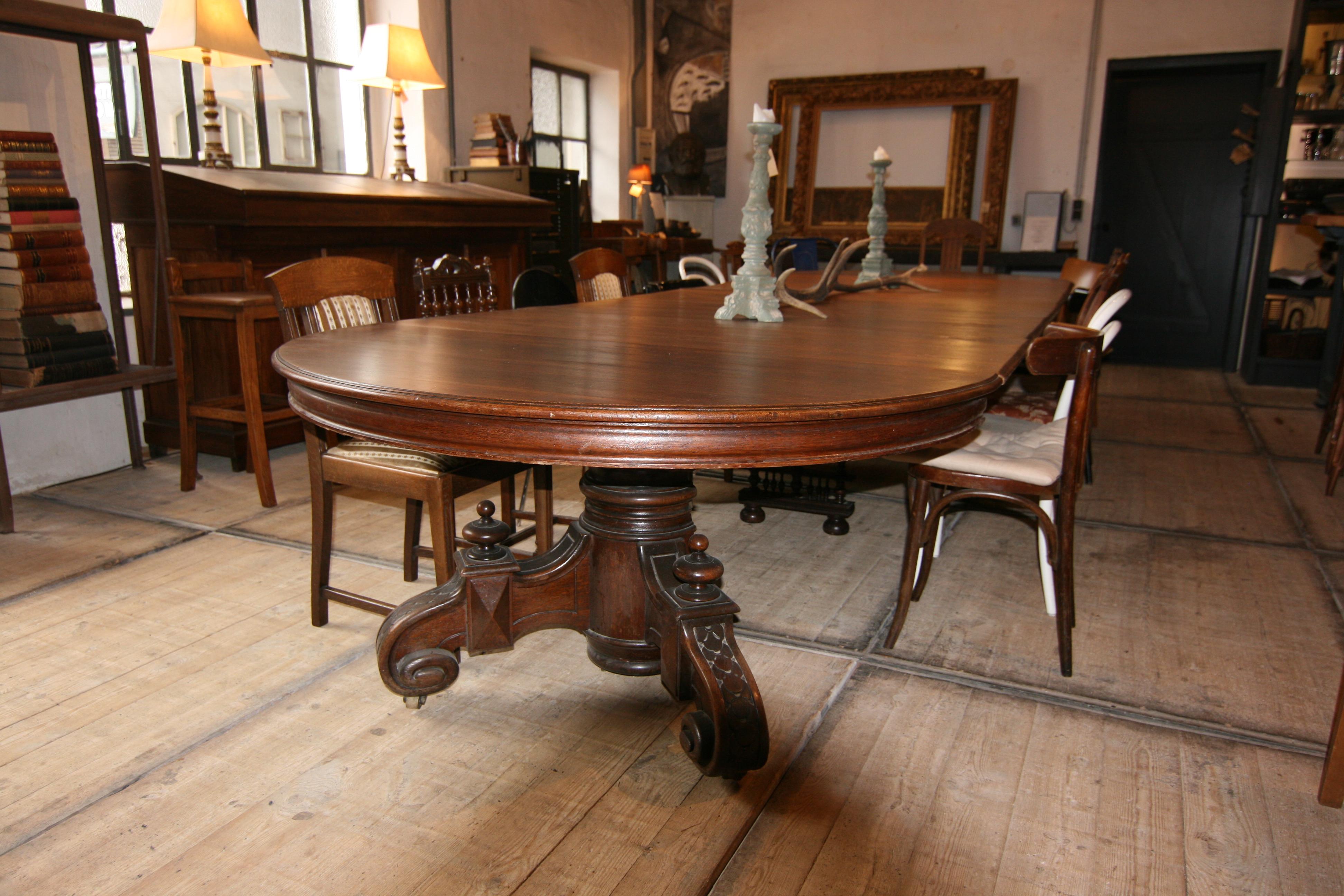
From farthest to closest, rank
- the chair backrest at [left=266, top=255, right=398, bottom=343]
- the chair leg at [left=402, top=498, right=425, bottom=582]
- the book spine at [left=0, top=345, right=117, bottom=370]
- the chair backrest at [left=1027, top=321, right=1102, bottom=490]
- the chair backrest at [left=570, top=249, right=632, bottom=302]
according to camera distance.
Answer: the chair backrest at [left=570, top=249, right=632, bottom=302], the book spine at [left=0, top=345, right=117, bottom=370], the chair leg at [left=402, top=498, right=425, bottom=582], the chair backrest at [left=266, top=255, right=398, bottom=343], the chair backrest at [left=1027, top=321, right=1102, bottom=490]

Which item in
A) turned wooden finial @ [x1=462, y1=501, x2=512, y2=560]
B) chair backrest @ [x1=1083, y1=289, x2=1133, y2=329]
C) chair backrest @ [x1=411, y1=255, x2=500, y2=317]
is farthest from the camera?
chair backrest @ [x1=411, y1=255, x2=500, y2=317]

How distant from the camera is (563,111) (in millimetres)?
7465

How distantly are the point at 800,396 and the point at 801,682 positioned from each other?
0.95 m

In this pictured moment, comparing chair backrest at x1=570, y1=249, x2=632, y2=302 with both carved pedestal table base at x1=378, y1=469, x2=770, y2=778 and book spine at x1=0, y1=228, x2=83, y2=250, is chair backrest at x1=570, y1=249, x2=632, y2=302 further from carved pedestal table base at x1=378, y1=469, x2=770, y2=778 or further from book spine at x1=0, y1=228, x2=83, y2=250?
book spine at x1=0, y1=228, x2=83, y2=250

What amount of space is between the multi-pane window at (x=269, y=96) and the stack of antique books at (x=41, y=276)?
807mm

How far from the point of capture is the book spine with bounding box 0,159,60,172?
9.80 feet

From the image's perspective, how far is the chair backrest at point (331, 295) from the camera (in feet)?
7.18

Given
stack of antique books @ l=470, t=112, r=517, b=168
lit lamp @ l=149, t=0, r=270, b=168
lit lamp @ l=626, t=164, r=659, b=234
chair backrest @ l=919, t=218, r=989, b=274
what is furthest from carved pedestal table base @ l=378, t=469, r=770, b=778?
lit lamp @ l=626, t=164, r=659, b=234

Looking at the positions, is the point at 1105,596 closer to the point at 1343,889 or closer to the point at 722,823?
the point at 1343,889

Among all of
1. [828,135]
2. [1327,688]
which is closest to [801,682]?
[1327,688]

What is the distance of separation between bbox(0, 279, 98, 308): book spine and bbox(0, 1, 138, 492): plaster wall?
390 mm

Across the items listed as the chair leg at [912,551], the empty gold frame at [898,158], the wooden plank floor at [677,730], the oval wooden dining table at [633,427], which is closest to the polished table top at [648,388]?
the oval wooden dining table at [633,427]

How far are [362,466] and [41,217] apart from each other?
198 centimetres

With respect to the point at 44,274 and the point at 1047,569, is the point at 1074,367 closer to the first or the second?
the point at 1047,569
